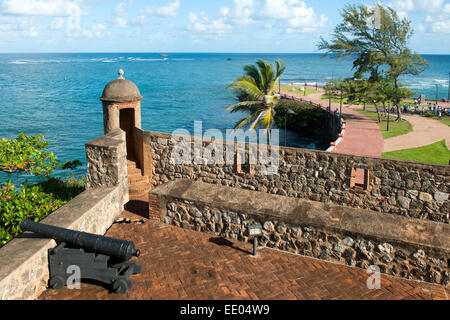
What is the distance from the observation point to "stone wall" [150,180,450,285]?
745 centimetres

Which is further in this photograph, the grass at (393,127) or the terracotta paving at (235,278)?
the grass at (393,127)

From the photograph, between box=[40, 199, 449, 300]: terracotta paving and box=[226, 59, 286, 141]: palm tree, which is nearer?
box=[40, 199, 449, 300]: terracotta paving

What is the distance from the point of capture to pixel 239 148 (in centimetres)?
1020

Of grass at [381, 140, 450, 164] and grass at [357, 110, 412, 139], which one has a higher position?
grass at [357, 110, 412, 139]

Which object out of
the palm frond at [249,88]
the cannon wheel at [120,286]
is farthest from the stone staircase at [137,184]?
the palm frond at [249,88]

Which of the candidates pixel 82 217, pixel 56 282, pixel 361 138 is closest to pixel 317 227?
pixel 82 217

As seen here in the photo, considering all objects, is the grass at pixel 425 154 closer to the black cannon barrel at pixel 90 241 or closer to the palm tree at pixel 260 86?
the palm tree at pixel 260 86

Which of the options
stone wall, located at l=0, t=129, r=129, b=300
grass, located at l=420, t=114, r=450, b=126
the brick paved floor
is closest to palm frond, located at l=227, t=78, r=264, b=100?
stone wall, located at l=0, t=129, r=129, b=300

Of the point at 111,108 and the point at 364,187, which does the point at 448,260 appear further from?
the point at 111,108

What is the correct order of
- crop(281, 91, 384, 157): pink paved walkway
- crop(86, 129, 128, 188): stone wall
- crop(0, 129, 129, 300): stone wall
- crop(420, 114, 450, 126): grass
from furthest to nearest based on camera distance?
crop(420, 114, 450, 126): grass, crop(281, 91, 384, 157): pink paved walkway, crop(86, 129, 128, 188): stone wall, crop(0, 129, 129, 300): stone wall

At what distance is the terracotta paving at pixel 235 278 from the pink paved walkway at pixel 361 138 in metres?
12.4

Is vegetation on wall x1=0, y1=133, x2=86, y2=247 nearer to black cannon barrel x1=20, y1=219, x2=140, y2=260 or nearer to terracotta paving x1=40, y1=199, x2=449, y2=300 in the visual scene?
black cannon barrel x1=20, y1=219, x2=140, y2=260

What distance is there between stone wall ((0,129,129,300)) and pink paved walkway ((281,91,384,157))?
12992 mm

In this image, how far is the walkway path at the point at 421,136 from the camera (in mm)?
24394
